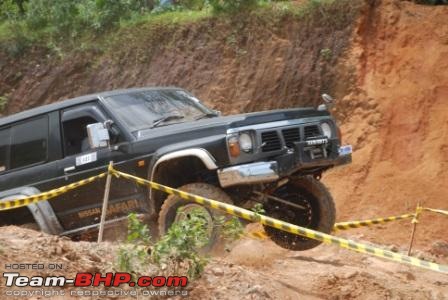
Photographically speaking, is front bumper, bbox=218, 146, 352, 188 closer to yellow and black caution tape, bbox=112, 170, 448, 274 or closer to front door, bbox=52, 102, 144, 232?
yellow and black caution tape, bbox=112, 170, 448, 274

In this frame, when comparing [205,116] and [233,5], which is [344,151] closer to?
[205,116]

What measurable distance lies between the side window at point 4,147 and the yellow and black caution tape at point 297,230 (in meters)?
1.68

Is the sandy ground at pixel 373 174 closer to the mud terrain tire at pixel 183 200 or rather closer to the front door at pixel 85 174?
the mud terrain tire at pixel 183 200

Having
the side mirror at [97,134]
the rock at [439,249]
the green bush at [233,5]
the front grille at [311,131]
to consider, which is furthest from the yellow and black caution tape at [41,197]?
the green bush at [233,5]

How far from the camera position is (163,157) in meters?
6.39

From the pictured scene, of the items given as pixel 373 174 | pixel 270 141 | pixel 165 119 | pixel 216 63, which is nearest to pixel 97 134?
pixel 165 119

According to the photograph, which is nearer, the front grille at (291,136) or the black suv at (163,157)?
the black suv at (163,157)

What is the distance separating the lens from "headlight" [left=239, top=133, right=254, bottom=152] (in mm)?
6191

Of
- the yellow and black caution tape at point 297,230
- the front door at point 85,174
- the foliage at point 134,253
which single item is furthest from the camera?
the front door at point 85,174

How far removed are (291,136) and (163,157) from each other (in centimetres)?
123

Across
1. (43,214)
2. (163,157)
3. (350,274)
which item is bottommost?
(350,274)

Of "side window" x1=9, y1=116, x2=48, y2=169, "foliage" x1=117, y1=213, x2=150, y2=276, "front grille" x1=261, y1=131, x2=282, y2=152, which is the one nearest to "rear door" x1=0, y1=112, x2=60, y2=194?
"side window" x1=9, y1=116, x2=48, y2=169

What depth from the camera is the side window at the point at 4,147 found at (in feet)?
24.9

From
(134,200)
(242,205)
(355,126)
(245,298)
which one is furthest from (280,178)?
(355,126)
